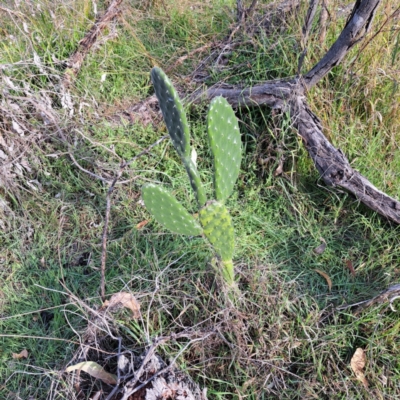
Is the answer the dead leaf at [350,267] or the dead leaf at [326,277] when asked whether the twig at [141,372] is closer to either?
the dead leaf at [326,277]

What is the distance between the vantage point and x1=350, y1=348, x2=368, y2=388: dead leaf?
161 cm

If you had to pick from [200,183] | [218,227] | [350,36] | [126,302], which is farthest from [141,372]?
[350,36]

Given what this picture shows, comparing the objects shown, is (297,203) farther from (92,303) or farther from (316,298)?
(92,303)

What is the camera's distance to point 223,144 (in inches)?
58.9

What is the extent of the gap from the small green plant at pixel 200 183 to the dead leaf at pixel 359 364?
2.03 feet

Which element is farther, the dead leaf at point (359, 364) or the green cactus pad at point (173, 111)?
the dead leaf at point (359, 364)

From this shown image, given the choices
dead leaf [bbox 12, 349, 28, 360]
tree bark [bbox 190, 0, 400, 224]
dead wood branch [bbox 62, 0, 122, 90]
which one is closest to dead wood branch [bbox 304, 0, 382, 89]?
tree bark [bbox 190, 0, 400, 224]

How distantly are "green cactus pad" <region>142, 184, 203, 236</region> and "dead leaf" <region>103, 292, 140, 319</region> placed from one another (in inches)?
14.4

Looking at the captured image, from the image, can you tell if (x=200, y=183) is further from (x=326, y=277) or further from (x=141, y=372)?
(x=326, y=277)

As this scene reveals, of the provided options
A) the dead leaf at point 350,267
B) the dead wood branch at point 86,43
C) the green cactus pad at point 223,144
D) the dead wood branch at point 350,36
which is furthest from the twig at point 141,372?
the dead wood branch at point 86,43

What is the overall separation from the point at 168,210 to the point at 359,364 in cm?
93

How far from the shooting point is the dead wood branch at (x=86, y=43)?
247cm

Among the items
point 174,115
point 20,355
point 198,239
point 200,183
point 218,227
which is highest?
point 174,115

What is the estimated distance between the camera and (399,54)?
7.84 ft
